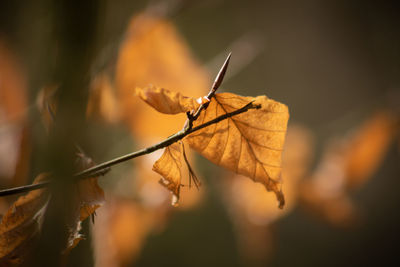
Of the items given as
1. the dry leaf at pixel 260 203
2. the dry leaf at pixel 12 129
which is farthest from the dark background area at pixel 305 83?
the dry leaf at pixel 12 129

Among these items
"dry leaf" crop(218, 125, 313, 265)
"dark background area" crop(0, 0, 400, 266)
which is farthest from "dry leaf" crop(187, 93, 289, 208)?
"dark background area" crop(0, 0, 400, 266)

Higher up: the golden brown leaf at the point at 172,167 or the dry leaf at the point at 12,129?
the dry leaf at the point at 12,129

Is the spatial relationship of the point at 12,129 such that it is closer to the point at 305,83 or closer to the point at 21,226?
the point at 21,226

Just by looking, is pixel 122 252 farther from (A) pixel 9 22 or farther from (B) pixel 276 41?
(B) pixel 276 41

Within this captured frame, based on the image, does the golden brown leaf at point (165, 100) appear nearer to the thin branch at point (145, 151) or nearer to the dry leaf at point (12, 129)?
the thin branch at point (145, 151)

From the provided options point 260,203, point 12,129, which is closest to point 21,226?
point 12,129

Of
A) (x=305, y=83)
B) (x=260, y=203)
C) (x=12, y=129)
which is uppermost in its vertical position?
(x=305, y=83)

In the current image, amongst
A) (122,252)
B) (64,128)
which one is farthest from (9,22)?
(64,128)
